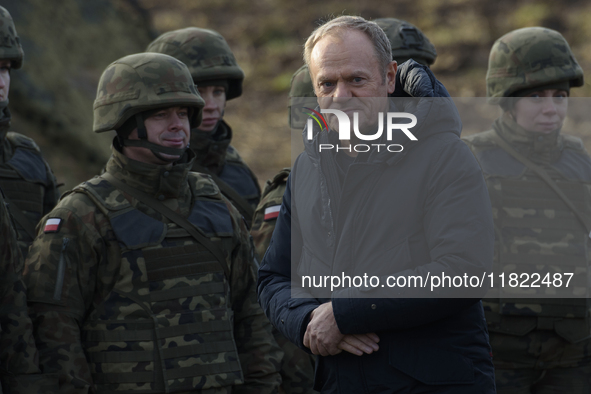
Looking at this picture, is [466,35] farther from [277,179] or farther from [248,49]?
[277,179]

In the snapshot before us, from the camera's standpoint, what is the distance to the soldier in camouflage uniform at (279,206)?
4.46 m

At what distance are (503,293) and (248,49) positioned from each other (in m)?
13.9

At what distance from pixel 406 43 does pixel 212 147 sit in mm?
1494

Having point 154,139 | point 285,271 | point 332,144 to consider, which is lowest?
point 285,271

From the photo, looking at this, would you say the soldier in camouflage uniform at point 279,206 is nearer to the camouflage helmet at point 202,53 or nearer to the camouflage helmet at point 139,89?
the camouflage helmet at point 202,53

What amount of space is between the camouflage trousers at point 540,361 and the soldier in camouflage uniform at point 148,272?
130 cm

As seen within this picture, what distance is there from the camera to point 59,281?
Answer: 3639 mm

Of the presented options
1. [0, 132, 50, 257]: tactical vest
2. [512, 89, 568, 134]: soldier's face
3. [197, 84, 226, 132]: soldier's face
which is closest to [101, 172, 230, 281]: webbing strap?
[0, 132, 50, 257]: tactical vest

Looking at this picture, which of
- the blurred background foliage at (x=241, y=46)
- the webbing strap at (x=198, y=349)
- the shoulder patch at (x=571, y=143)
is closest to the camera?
the webbing strap at (x=198, y=349)

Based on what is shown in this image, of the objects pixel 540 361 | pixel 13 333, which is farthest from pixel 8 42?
pixel 540 361

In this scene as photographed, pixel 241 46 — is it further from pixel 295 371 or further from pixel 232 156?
pixel 295 371

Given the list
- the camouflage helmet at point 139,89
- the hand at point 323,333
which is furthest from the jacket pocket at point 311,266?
the camouflage helmet at point 139,89

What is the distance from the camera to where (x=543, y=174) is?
4711 millimetres

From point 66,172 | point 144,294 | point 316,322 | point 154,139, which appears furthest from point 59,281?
point 66,172
